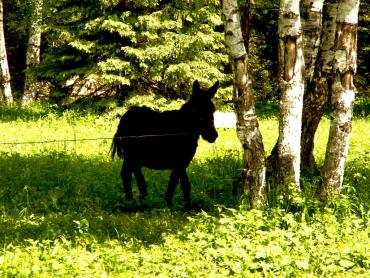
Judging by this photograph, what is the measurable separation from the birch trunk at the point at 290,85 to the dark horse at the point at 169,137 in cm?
130

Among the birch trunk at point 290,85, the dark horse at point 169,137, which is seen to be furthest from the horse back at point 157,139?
the birch trunk at point 290,85

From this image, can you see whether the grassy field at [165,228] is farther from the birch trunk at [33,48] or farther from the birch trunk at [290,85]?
the birch trunk at [33,48]

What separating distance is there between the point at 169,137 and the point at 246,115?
5.91ft

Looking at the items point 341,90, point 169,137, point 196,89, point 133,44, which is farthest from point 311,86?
point 133,44

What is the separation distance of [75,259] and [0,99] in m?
21.0

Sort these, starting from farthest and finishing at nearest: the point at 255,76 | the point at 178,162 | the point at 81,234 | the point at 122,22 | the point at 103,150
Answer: the point at 255,76 < the point at 122,22 < the point at 103,150 < the point at 178,162 < the point at 81,234

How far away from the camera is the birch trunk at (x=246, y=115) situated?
8.49m

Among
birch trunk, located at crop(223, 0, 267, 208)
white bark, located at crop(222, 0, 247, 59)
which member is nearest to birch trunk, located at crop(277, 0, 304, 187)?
birch trunk, located at crop(223, 0, 267, 208)

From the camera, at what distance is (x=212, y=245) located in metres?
7.46

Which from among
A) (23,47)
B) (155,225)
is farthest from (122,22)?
(23,47)

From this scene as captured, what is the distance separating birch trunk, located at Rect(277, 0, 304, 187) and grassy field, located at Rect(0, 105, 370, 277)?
0.54 m

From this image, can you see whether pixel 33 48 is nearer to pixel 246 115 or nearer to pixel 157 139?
pixel 157 139

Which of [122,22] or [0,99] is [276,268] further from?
[0,99]

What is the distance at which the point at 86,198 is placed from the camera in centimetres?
1039
